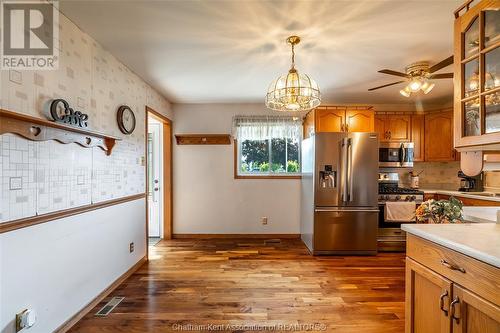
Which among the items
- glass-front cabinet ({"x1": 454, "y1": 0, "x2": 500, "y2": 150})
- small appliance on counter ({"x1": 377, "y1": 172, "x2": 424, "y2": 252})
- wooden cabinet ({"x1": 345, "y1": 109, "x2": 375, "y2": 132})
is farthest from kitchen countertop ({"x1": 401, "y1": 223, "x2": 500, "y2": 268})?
wooden cabinet ({"x1": 345, "y1": 109, "x2": 375, "y2": 132})

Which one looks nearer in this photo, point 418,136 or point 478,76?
point 478,76

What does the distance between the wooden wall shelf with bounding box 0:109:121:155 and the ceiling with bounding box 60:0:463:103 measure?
871 mm

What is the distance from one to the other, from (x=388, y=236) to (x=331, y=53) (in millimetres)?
2781

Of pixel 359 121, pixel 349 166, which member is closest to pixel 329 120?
pixel 359 121

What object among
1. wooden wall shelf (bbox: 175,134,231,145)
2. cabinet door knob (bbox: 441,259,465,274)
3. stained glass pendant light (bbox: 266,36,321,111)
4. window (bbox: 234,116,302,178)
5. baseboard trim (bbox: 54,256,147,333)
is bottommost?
baseboard trim (bbox: 54,256,147,333)

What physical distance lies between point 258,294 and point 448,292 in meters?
1.65

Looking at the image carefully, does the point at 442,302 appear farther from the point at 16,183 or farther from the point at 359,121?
the point at 359,121

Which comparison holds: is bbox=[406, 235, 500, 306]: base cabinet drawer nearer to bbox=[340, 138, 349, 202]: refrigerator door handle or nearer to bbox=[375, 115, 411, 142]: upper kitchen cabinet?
bbox=[340, 138, 349, 202]: refrigerator door handle

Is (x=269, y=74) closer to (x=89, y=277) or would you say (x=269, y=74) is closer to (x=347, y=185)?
(x=347, y=185)

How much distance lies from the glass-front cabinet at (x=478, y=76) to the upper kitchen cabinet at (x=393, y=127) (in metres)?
2.65

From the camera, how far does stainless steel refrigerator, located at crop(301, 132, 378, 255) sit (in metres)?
3.31

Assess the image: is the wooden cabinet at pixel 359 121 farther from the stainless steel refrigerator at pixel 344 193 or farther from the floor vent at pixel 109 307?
the floor vent at pixel 109 307

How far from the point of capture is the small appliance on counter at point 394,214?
3449mm

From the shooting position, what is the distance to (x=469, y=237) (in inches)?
46.7
